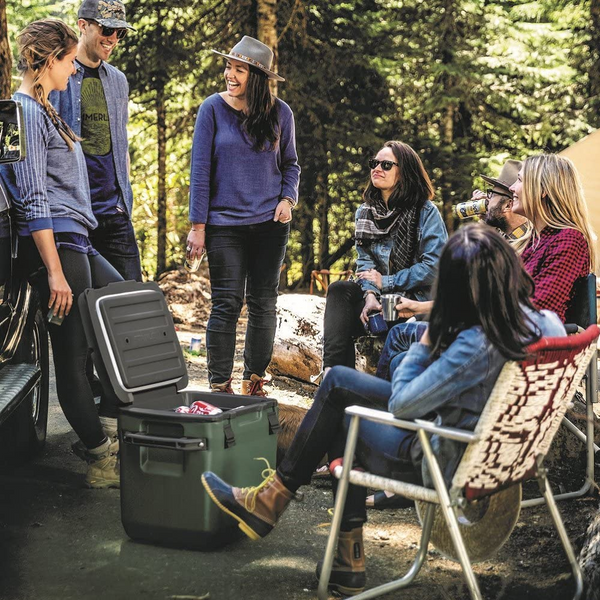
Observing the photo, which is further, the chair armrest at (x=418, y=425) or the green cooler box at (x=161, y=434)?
the green cooler box at (x=161, y=434)

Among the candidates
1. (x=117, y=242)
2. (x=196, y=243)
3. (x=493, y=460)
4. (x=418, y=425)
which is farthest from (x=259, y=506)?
(x=196, y=243)

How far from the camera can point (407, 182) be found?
15.5 ft

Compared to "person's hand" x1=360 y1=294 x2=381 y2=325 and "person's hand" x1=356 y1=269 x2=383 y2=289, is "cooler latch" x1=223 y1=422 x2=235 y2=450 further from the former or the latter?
"person's hand" x1=356 y1=269 x2=383 y2=289

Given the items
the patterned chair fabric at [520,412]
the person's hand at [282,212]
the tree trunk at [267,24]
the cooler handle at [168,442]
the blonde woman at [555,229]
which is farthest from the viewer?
the tree trunk at [267,24]

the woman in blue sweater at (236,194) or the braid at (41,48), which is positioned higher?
the braid at (41,48)

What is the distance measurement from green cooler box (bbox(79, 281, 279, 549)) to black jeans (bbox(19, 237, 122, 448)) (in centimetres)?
34

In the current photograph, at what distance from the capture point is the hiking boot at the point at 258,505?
3057 millimetres

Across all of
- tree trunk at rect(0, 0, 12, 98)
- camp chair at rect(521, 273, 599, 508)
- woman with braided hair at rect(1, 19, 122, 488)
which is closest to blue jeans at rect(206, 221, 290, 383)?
woman with braided hair at rect(1, 19, 122, 488)

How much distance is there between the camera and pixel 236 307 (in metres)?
4.98

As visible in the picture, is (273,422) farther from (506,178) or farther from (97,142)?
(506,178)

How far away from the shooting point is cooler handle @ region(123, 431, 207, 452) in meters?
3.25

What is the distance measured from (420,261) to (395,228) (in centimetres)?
23

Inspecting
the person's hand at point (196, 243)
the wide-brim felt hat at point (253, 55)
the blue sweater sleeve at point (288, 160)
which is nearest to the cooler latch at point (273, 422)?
the person's hand at point (196, 243)

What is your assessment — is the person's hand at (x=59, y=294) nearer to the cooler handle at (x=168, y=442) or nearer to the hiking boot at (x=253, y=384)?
the cooler handle at (x=168, y=442)
